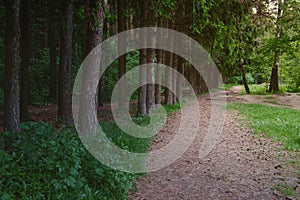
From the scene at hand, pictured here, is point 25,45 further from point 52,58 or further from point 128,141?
point 52,58

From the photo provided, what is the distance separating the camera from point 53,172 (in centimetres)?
420

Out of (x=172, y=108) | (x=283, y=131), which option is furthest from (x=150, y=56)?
(x=283, y=131)

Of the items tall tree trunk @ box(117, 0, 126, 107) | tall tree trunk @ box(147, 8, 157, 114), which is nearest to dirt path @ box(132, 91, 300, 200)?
tall tree trunk @ box(147, 8, 157, 114)

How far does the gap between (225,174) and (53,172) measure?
3.62 m

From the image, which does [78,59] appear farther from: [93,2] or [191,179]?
[191,179]

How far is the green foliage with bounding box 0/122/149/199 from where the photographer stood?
12.4 ft

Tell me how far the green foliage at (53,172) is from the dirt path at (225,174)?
2.25ft

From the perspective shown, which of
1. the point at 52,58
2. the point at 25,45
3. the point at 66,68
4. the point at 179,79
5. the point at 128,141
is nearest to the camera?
the point at 128,141

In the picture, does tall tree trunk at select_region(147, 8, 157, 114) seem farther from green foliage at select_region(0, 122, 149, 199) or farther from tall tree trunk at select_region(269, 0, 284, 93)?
tall tree trunk at select_region(269, 0, 284, 93)

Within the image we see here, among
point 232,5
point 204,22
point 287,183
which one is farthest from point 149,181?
point 232,5

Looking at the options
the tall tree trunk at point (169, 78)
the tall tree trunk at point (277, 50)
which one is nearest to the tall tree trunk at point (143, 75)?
the tall tree trunk at point (169, 78)

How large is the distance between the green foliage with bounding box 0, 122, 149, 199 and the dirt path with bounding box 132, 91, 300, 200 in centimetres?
69

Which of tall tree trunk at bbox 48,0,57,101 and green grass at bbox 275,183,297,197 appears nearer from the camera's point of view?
green grass at bbox 275,183,297,197

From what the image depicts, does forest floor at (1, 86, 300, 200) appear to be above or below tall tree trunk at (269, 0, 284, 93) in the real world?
below
